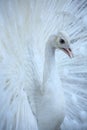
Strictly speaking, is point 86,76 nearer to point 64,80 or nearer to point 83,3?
point 64,80

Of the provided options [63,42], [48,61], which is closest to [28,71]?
[48,61]

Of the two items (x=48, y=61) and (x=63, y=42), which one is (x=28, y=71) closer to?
(x=48, y=61)

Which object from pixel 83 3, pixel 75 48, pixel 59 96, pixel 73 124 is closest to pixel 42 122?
pixel 59 96

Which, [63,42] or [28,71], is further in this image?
[28,71]
